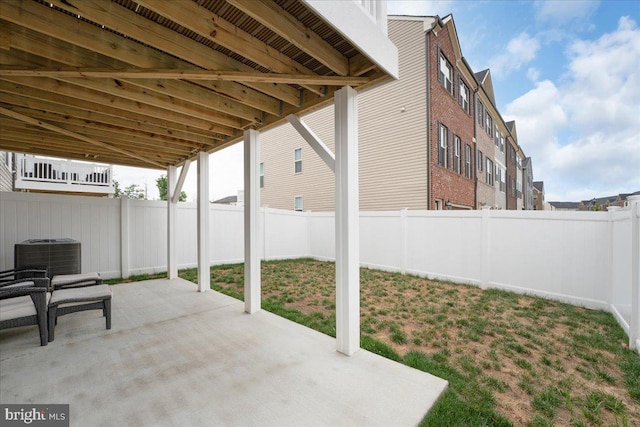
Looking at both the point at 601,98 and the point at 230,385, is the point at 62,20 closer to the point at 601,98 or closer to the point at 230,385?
the point at 230,385

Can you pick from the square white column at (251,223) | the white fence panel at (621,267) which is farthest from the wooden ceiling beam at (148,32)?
the white fence panel at (621,267)

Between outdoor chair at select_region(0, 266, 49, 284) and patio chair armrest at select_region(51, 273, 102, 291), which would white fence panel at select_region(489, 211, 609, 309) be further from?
outdoor chair at select_region(0, 266, 49, 284)

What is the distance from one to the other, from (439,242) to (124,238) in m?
7.38

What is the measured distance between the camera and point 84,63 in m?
2.55

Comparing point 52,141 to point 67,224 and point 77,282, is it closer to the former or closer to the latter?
point 67,224

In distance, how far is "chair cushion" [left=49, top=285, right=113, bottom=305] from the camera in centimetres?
326

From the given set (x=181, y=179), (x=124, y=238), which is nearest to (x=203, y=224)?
(x=181, y=179)

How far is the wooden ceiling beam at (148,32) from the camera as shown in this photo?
1938 millimetres

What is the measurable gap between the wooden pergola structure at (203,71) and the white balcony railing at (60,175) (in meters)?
5.96

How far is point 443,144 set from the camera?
9.26 metres

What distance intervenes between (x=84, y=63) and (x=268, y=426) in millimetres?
3425

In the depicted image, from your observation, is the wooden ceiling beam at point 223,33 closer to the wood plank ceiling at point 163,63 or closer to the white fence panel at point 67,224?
the wood plank ceiling at point 163,63

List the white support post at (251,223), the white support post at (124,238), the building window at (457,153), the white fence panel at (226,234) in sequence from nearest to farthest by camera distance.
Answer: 1. the white support post at (251,223)
2. the white support post at (124,238)
3. the white fence panel at (226,234)
4. the building window at (457,153)

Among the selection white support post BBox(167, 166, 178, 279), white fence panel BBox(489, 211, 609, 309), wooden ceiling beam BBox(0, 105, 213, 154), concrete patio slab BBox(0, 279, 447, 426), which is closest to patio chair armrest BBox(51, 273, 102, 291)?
concrete patio slab BBox(0, 279, 447, 426)
